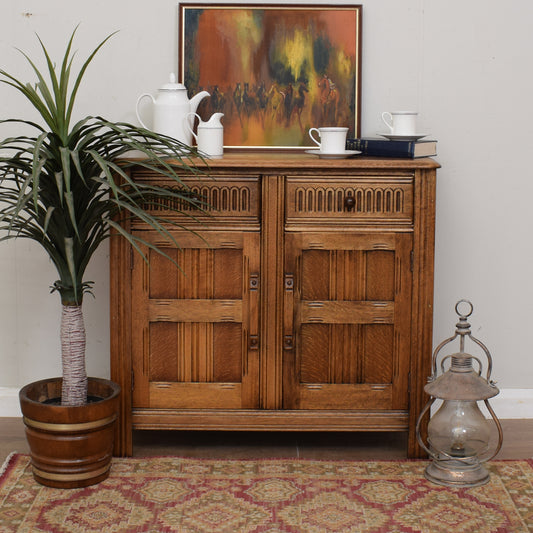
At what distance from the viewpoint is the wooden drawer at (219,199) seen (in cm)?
273

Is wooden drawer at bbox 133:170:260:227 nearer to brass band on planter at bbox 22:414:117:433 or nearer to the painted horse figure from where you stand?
the painted horse figure

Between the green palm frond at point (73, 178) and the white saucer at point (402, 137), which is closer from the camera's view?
the green palm frond at point (73, 178)

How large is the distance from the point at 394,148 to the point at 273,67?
2.06 feet

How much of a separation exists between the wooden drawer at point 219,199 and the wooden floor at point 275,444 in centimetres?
81

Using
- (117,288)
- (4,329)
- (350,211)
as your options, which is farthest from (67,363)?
(350,211)

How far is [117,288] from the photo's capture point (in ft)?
9.05

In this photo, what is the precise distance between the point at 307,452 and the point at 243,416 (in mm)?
292

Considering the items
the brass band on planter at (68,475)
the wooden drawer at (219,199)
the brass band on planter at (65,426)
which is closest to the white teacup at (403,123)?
the wooden drawer at (219,199)

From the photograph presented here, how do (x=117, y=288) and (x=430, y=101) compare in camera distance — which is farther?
(x=430, y=101)

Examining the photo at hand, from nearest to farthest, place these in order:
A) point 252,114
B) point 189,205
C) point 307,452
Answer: point 189,205 < point 307,452 < point 252,114

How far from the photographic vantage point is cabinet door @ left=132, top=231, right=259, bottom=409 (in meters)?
2.77

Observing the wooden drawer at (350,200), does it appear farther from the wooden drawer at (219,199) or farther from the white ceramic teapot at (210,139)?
the white ceramic teapot at (210,139)

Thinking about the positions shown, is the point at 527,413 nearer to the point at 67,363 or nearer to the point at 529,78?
the point at 529,78

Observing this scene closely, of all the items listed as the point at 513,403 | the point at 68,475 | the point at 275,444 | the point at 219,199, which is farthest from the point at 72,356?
the point at 513,403
